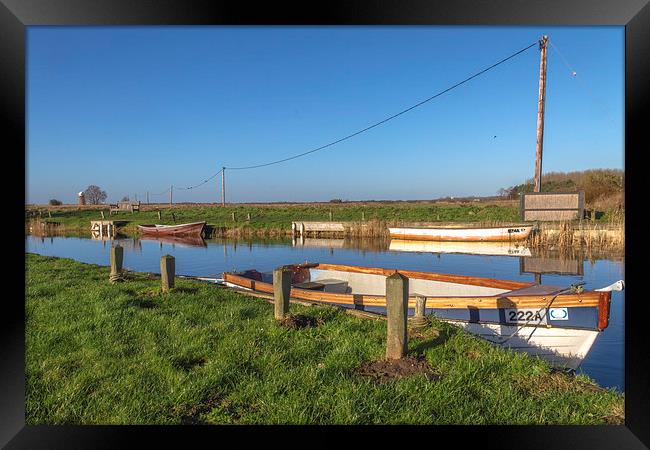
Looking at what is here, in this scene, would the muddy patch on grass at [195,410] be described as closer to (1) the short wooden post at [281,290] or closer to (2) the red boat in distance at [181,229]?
(1) the short wooden post at [281,290]

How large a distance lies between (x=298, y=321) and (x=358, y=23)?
13.5 feet

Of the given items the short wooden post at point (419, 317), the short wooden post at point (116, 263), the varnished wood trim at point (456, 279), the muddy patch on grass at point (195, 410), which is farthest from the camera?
the short wooden post at point (116, 263)

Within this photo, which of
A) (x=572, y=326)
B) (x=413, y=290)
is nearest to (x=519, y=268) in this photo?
(x=413, y=290)

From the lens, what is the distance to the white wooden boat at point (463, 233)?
24.4 meters

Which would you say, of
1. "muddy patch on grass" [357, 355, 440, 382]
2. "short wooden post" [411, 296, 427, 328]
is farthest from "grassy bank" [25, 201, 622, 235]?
"muddy patch on grass" [357, 355, 440, 382]

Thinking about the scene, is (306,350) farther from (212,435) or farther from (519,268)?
(519,268)

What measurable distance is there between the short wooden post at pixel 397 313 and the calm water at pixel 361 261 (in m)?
4.76

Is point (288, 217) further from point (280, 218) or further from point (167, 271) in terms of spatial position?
point (167, 271)

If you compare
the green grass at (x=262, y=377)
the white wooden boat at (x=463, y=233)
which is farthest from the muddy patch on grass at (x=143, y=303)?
the white wooden boat at (x=463, y=233)

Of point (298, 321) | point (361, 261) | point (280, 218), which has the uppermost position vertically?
point (280, 218)

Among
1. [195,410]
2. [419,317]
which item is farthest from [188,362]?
[419,317]

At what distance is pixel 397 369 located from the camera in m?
4.53

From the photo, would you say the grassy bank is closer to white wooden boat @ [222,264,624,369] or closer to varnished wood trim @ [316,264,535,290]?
varnished wood trim @ [316,264,535,290]

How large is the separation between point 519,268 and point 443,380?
57.2 feet
